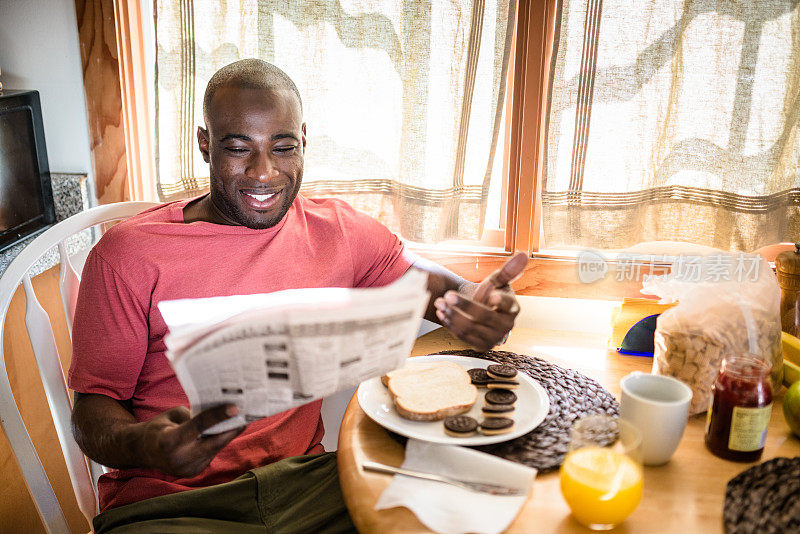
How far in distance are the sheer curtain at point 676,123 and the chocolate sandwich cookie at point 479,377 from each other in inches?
26.3

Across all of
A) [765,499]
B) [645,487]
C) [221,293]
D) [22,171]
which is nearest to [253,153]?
[221,293]

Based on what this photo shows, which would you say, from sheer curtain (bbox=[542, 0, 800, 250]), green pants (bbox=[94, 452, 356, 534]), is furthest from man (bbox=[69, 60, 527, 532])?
sheer curtain (bbox=[542, 0, 800, 250])

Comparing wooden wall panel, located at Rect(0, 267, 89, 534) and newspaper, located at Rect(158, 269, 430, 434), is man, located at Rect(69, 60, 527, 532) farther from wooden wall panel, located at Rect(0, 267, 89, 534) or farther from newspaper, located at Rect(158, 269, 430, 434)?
wooden wall panel, located at Rect(0, 267, 89, 534)

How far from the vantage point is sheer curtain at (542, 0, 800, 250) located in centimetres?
157

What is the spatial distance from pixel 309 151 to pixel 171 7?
507 millimetres

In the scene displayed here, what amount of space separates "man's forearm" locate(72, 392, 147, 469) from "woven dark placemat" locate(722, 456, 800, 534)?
87cm

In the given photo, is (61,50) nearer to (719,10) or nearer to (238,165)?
(238,165)

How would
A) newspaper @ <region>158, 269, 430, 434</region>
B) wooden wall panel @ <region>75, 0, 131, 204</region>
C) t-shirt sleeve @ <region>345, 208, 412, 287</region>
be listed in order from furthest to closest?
wooden wall panel @ <region>75, 0, 131, 204</region>, t-shirt sleeve @ <region>345, 208, 412, 287</region>, newspaper @ <region>158, 269, 430, 434</region>

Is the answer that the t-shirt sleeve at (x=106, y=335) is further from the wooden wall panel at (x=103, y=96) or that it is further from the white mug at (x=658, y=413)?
the white mug at (x=658, y=413)

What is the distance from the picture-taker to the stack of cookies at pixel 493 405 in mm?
1041

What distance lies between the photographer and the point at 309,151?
5.92ft

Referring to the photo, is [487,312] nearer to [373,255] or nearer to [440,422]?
[440,422]

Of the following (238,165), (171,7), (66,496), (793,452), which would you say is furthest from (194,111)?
(793,452)

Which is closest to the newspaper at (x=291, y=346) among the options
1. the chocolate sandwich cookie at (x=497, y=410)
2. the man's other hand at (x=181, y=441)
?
the man's other hand at (x=181, y=441)
